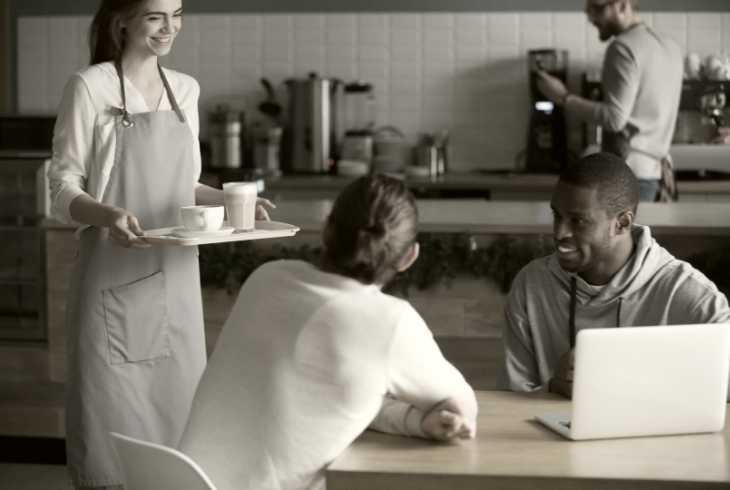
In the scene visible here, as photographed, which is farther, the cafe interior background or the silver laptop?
the cafe interior background

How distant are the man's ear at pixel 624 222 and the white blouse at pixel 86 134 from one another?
1199mm

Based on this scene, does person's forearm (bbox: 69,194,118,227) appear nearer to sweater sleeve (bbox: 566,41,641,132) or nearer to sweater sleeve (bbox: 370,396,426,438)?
sweater sleeve (bbox: 370,396,426,438)

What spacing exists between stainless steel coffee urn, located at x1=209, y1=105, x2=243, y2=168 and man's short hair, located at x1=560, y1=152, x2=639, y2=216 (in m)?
4.23

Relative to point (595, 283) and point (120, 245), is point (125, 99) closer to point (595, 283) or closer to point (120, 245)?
point (120, 245)

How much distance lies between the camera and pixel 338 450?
81.8 inches

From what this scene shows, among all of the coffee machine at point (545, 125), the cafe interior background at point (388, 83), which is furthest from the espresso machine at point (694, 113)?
the coffee machine at point (545, 125)

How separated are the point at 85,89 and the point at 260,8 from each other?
4131 millimetres

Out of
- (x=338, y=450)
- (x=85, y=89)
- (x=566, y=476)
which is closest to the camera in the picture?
(x=566, y=476)

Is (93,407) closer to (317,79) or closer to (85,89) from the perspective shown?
(85,89)

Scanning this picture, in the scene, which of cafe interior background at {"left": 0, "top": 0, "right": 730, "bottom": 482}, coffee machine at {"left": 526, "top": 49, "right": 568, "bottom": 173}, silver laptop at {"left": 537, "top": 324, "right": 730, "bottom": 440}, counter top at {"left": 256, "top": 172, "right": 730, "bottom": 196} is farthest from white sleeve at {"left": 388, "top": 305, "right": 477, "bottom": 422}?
coffee machine at {"left": 526, "top": 49, "right": 568, "bottom": 173}

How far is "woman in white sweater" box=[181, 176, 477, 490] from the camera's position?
2051mm

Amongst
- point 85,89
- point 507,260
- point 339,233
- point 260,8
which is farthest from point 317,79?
point 339,233

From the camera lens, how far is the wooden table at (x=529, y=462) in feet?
6.36

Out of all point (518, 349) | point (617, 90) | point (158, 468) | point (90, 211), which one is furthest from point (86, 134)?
point (617, 90)
